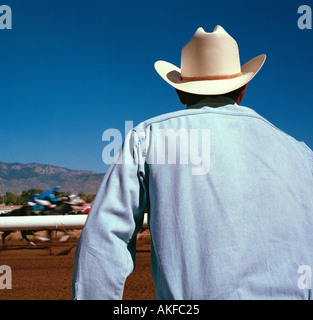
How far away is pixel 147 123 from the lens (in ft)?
5.04

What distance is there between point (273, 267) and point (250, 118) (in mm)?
565

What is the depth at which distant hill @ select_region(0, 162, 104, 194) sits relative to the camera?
400 ft

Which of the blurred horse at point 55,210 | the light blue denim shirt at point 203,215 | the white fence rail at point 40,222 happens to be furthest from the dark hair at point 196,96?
the blurred horse at point 55,210

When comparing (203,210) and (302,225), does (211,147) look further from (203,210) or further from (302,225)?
(302,225)

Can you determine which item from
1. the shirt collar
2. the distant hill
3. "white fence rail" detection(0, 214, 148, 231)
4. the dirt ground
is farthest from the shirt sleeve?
the distant hill

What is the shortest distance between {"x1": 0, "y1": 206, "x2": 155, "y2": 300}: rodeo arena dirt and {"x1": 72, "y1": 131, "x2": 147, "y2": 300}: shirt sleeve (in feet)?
12.1

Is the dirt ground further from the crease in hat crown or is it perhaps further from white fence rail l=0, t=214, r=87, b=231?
the crease in hat crown

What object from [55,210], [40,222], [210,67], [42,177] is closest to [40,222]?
[40,222]

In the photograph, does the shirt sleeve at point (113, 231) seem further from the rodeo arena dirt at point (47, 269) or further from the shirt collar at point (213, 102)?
the rodeo arena dirt at point (47, 269)

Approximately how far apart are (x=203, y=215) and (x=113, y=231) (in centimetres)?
32

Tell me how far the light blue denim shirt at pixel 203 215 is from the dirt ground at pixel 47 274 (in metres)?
3.71

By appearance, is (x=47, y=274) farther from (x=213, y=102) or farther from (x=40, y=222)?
(x=213, y=102)

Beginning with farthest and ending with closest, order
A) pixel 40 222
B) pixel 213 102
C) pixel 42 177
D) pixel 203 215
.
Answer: pixel 42 177 < pixel 40 222 < pixel 213 102 < pixel 203 215

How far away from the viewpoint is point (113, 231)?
1375 mm
